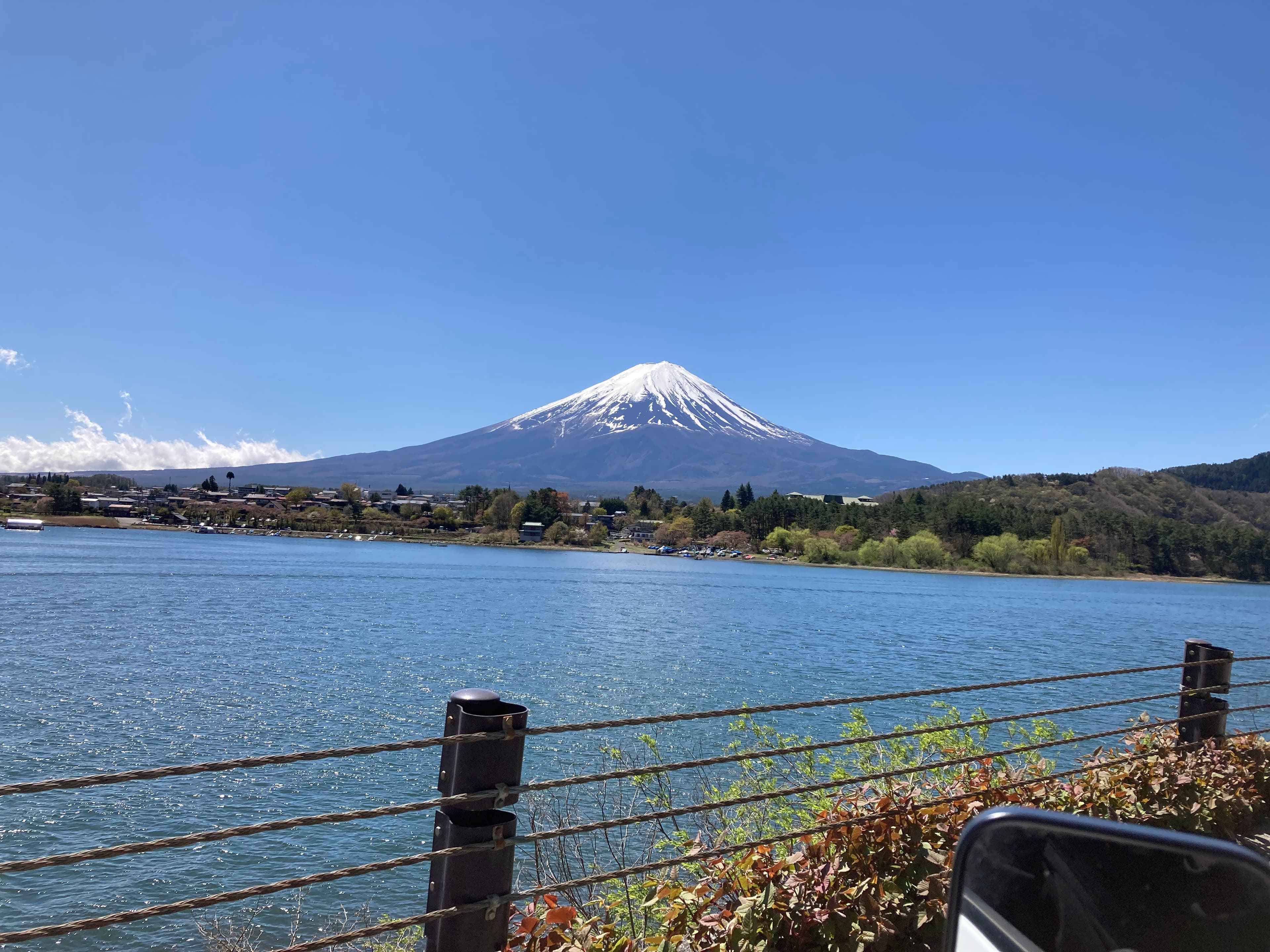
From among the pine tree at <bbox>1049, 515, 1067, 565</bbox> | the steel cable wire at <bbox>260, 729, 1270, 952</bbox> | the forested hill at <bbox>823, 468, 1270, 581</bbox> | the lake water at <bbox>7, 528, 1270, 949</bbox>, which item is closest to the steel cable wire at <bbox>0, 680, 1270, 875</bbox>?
the steel cable wire at <bbox>260, 729, 1270, 952</bbox>

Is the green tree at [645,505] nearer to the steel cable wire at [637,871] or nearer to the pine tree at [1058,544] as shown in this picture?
the pine tree at [1058,544]

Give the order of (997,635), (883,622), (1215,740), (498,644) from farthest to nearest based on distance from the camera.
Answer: (883,622) → (997,635) → (498,644) → (1215,740)

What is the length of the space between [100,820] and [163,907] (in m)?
10.5

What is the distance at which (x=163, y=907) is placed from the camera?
2010mm

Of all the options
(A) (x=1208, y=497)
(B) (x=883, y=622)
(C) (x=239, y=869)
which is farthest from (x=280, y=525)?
(A) (x=1208, y=497)

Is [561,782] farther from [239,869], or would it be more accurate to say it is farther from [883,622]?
[883,622]

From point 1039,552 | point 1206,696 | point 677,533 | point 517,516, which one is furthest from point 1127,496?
point 1206,696

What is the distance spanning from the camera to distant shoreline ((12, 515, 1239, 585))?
103 m

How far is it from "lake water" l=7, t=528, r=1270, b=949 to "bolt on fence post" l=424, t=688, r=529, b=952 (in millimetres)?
6344

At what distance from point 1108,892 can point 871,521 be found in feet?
422

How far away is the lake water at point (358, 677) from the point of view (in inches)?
373

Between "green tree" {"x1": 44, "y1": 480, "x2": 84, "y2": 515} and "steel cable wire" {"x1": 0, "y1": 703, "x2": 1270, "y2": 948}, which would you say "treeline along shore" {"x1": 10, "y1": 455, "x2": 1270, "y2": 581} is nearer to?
"green tree" {"x1": 44, "y1": 480, "x2": 84, "y2": 515}

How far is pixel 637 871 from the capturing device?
2795mm

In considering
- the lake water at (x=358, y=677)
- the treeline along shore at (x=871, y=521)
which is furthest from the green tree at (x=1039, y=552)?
the lake water at (x=358, y=677)
